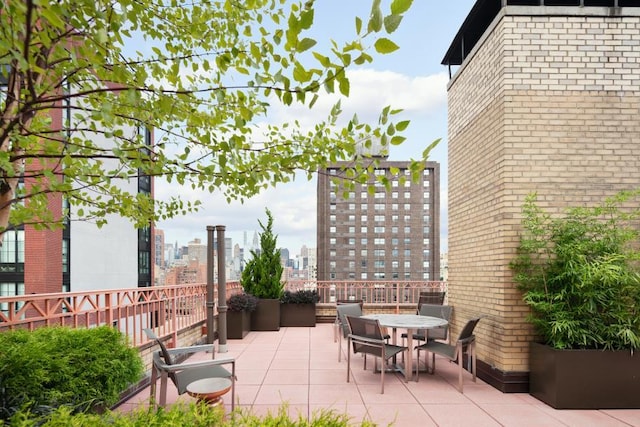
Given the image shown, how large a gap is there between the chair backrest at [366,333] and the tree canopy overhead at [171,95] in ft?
8.53

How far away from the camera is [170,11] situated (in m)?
3.41

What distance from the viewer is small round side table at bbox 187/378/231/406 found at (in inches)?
136

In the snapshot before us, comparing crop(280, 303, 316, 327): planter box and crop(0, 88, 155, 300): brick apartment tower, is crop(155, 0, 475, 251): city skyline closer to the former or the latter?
crop(280, 303, 316, 327): planter box

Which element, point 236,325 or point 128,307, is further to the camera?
point 236,325

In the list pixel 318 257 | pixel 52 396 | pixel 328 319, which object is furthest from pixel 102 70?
pixel 318 257

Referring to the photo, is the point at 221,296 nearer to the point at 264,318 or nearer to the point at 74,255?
the point at 264,318

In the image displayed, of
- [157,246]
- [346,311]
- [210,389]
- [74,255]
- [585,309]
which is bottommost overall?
[157,246]

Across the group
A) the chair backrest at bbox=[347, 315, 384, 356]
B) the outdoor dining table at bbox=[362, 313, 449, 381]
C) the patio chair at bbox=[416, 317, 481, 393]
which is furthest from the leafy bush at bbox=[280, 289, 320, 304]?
the patio chair at bbox=[416, 317, 481, 393]

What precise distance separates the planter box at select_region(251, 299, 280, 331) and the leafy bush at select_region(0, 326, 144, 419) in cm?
551

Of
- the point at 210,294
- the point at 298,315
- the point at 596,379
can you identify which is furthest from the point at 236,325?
the point at 596,379

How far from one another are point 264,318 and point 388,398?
5341 millimetres

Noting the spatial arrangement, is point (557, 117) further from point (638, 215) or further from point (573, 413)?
point (573, 413)

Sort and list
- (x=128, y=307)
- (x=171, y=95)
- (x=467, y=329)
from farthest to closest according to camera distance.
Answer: (x=128, y=307)
(x=467, y=329)
(x=171, y=95)

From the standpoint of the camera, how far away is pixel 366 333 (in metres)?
5.21
